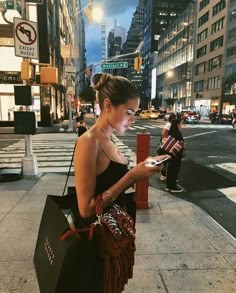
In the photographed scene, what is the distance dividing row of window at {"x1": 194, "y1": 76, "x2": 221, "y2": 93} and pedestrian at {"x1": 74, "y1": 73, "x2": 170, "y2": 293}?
61274 mm

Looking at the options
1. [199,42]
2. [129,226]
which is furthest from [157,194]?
[199,42]

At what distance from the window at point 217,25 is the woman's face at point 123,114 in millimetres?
65055

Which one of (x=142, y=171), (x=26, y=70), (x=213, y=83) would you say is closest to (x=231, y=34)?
(x=213, y=83)

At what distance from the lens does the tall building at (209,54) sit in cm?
5761

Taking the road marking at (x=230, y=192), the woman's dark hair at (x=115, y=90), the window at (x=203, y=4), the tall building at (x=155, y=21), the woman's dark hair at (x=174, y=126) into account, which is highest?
the tall building at (x=155, y=21)

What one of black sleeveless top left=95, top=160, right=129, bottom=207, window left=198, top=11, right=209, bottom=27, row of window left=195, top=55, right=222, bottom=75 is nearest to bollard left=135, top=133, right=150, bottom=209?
black sleeveless top left=95, top=160, right=129, bottom=207

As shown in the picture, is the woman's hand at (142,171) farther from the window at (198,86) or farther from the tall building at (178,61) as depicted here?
the tall building at (178,61)

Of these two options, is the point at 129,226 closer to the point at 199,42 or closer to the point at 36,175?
the point at 36,175

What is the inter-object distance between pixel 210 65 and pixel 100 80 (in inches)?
2638

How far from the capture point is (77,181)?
1.60 m

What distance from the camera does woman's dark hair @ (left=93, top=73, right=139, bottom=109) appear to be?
5.51ft

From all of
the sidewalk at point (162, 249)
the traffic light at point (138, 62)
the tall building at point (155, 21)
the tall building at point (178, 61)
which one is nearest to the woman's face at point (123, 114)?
the sidewalk at point (162, 249)

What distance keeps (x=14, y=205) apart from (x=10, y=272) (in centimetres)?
241

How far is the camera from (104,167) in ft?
5.34
